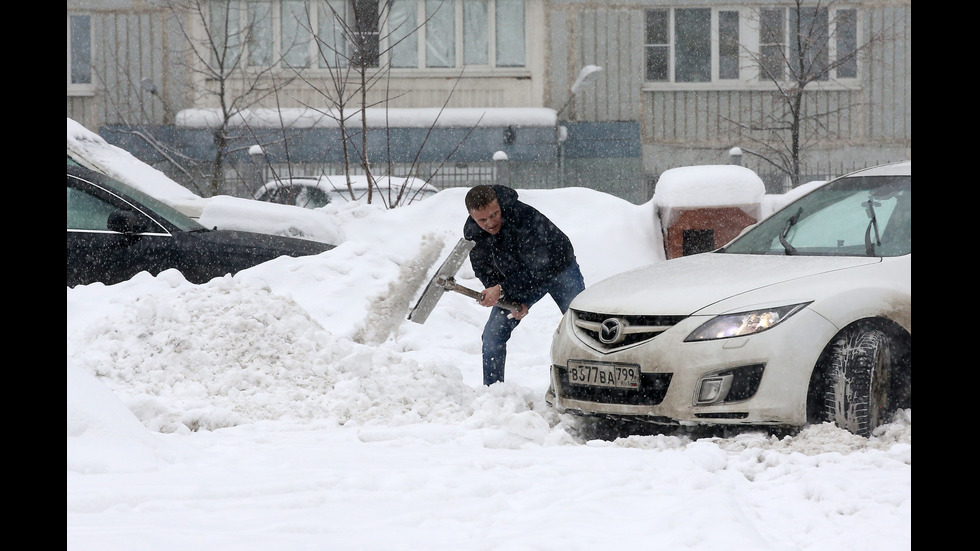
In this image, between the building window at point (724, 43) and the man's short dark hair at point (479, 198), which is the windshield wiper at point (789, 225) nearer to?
the man's short dark hair at point (479, 198)

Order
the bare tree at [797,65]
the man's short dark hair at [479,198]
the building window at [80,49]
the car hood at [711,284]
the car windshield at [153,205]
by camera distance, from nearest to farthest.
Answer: the car hood at [711,284]
the man's short dark hair at [479,198]
the car windshield at [153,205]
the bare tree at [797,65]
the building window at [80,49]

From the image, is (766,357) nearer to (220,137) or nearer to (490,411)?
(490,411)

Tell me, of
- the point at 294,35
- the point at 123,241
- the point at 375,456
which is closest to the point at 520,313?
the point at 375,456

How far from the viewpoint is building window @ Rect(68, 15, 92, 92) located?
65.8 feet

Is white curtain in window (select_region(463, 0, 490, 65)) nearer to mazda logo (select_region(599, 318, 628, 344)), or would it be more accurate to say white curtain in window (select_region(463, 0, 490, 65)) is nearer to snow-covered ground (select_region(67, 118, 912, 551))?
snow-covered ground (select_region(67, 118, 912, 551))

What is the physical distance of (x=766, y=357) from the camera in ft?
15.6

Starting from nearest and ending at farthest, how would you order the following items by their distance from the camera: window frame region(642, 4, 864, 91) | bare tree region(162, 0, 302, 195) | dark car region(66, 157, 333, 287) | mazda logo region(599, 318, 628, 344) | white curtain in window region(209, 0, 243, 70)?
mazda logo region(599, 318, 628, 344) → dark car region(66, 157, 333, 287) → bare tree region(162, 0, 302, 195) → white curtain in window region(209, 0, 243, 70) → window frame region(642, 4, 864, 91)

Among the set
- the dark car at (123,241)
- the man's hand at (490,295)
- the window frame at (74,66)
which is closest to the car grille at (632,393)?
the man's hand at (490,295)

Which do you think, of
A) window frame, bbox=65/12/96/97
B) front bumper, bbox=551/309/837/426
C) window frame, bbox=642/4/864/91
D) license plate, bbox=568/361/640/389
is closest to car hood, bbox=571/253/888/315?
front bumper, bbox=551/309/837/426

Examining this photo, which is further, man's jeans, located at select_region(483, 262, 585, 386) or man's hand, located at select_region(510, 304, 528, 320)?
man's jeans, located at select_region(483, 262, 585, 386)

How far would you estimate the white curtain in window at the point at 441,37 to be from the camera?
19531 millimetres

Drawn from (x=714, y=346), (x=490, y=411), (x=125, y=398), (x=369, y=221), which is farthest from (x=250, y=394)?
(x=369, y=221)

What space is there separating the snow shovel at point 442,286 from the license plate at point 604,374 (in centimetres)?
96

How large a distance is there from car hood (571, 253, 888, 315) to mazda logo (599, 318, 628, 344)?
56mm
